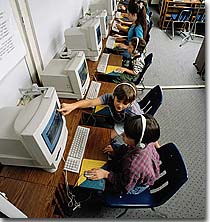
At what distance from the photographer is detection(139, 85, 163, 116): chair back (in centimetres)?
192

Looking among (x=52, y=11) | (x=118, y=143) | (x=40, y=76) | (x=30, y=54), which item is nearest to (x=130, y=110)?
(x=118, y=143)

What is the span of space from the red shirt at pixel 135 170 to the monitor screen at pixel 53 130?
1.44 ft

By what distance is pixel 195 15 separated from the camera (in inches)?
191

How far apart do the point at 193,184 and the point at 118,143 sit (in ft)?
3.35

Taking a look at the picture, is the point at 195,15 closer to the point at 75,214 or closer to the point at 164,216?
the point at 164,216

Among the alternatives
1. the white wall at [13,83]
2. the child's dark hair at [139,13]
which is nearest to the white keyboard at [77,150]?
the white wall at [13,83]

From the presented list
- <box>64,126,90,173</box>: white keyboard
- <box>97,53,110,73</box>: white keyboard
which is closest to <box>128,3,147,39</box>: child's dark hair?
<box>97,53,110,73</box>: white keyboard

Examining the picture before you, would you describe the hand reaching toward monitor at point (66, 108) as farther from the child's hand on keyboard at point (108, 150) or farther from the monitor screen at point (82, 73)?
the child's hand on keyboard at point (108, 150)

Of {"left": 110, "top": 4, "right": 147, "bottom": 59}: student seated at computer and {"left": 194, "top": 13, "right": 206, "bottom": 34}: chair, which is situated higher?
{"left": 110, "top": 4, "right": 147, "bottom": 59}: student seated at computer

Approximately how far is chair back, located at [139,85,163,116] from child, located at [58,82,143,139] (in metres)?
0.28

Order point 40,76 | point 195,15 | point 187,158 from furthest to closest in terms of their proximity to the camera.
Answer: point 195,15 → point 187,158 → point 40,76

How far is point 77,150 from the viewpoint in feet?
4.73

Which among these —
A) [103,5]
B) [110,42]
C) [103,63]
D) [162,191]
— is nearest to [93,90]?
[103,63]

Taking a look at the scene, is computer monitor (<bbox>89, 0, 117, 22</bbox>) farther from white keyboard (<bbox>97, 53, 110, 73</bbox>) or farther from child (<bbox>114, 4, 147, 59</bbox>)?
white keyboard (<bbox>97, 53, 110, 73</bbox>)
